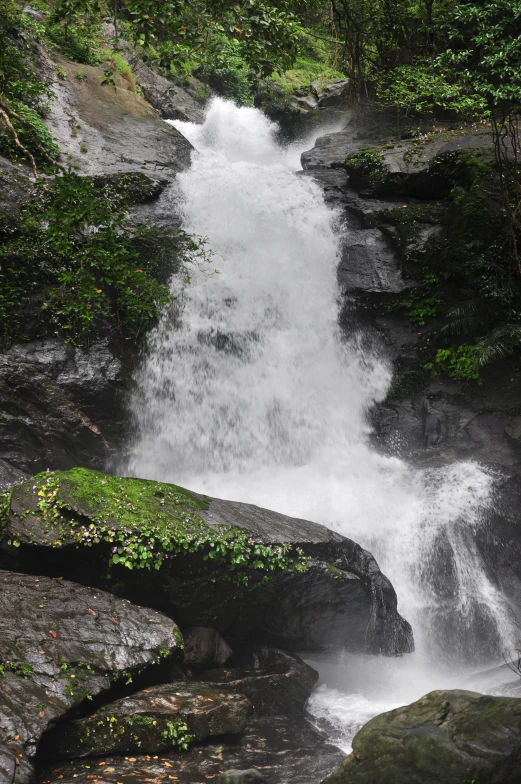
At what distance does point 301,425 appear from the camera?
407 inches

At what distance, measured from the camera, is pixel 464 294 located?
1141cm

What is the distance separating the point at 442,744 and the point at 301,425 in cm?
702

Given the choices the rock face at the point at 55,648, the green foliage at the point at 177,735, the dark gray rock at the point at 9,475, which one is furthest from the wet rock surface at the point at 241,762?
the dark gray rock at the point at 9,475

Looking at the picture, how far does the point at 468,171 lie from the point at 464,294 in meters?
2.63

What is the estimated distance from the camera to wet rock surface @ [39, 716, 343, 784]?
181 inches

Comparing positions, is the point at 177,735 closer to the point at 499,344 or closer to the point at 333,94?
the point at 499,344

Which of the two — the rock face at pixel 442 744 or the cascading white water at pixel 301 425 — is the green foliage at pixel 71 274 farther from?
the rock face at pixel 442 744

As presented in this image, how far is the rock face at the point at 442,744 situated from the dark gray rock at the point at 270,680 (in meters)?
2.46

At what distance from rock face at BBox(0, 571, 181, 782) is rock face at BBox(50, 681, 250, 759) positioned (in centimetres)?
26

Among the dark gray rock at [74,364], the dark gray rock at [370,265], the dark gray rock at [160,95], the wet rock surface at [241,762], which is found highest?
the dark gray rock at [160,95]

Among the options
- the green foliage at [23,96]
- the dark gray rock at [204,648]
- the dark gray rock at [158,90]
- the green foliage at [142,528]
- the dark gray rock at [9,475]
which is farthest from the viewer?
the dark gray rock at [158,90]

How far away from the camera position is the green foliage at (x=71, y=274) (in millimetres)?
8633

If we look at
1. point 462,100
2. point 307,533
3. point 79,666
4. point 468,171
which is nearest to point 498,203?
point 468,171

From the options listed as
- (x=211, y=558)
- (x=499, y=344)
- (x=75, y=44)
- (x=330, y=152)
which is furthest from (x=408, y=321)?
(x=75, y=44)
